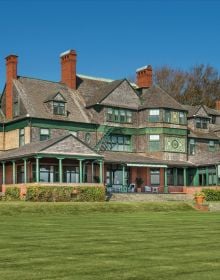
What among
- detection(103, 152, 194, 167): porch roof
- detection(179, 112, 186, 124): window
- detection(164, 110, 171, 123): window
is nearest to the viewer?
detection(103, 152, 194, 167): porch roof

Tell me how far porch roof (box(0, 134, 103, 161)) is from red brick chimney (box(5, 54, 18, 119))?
24.7ft

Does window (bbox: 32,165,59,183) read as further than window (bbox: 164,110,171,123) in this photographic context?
No

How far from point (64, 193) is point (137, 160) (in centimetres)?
1119

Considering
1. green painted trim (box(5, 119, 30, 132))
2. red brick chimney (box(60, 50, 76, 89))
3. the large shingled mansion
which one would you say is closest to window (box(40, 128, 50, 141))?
the large shingled mansion

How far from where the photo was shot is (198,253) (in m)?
11.6

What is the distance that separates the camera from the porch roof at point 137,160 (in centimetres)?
4978

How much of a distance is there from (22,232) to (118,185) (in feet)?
115

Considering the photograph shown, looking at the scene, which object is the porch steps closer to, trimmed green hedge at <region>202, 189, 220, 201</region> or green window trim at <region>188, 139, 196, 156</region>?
trimmed green hedge at <region>202, 189, 220, 201</region>

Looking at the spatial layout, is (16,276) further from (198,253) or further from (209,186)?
(209,186)

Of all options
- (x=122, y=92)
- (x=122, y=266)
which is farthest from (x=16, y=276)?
(x=122, y=92)

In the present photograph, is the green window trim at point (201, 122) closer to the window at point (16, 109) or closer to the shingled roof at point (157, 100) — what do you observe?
the shingled roof at point (157, 100)

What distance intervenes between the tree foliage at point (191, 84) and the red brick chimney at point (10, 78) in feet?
114

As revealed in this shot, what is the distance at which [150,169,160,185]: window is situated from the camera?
55.2 m

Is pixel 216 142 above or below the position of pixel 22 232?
above
